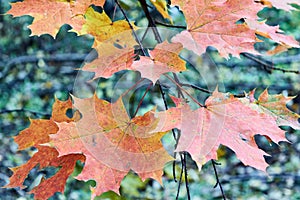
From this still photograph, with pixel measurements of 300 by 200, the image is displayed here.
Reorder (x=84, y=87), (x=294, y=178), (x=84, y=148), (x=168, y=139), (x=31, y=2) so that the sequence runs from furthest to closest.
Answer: (x=294, y=178)
(x=84, y=87)
(x=168, y=139)
(x=31, y=2)
(x=84, y=148)

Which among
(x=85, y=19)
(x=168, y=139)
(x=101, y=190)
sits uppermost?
(x=85, y=19)

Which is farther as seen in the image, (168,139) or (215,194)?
(215,194)

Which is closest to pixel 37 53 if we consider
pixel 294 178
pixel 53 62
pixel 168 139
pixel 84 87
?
pixel 53 62

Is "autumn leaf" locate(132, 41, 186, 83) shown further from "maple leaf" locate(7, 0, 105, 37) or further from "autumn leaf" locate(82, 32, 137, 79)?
"maple leaf" locate(7, 0, 105, 37)

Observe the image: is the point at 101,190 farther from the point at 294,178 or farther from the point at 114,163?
the point at 294,178

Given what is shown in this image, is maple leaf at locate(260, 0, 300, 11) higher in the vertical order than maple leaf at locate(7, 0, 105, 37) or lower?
lower

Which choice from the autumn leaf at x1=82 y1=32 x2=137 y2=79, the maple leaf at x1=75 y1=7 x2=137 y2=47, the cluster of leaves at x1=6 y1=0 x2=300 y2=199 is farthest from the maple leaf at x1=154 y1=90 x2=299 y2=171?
the maple leaf at x1=75 y1=7 x2=137 y2=47

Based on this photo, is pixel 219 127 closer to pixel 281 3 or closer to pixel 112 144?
pixel 112 144
